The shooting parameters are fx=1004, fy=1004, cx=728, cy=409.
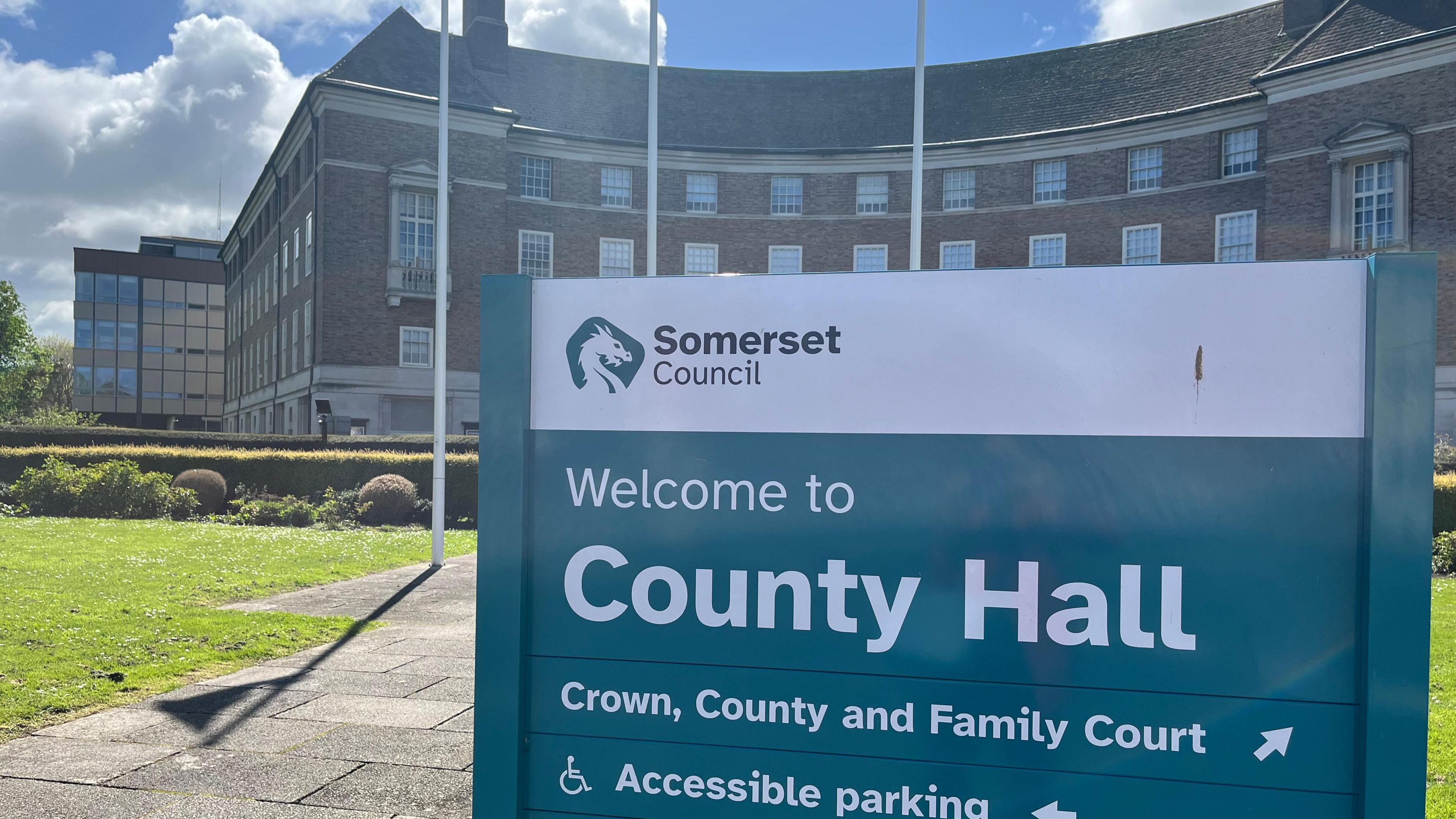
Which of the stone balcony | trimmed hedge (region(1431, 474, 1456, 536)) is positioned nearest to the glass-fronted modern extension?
the stone balcony

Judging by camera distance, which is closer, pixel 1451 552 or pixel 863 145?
pixel 1451 552

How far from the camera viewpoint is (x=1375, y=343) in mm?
1604

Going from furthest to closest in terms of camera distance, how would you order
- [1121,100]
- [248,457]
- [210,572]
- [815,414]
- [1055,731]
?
[1121,100] → [248,457] → [210,572] → [815,414] → [1055,731]

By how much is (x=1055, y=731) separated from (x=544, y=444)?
1.03m

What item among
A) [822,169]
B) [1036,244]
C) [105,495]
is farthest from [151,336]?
[1036,244]

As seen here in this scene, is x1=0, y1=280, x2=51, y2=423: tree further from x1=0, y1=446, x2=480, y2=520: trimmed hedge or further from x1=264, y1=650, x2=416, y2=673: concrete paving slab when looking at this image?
x1=264, y1=650, x2=416, y2=673: concrete paving slab

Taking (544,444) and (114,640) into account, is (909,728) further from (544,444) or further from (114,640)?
(114,640)

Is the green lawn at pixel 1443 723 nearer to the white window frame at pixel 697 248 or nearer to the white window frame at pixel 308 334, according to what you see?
the white window frame at pixel 697 248

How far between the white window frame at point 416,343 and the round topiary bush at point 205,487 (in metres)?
15.9

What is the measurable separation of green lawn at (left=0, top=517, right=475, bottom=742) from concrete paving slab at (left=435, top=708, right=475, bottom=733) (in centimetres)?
211

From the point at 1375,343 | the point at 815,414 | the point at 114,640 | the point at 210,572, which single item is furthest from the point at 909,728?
the point at 210,572

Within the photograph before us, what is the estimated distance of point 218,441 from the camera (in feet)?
92.4

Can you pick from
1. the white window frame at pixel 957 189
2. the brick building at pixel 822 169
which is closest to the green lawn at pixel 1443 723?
the brick building at pixel 822 169

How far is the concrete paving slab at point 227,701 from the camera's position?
575 cm
